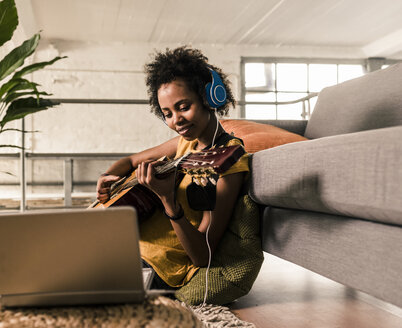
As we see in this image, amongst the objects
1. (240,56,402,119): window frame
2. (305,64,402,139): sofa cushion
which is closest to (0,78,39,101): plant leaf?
(305,64,402,139): sofa cushion

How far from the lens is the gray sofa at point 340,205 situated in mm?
729

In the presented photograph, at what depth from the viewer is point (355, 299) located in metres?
1.29

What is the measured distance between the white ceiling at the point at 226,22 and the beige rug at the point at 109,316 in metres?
4.26

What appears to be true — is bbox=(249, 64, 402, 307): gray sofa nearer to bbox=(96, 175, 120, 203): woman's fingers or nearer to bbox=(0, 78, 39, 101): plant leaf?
bbox=(96, 175, 120, 203): woman's fingers

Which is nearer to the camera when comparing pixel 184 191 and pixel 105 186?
pixel 184 191

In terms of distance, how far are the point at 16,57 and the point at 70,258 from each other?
0.96 m

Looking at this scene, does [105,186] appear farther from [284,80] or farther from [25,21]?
[284,80]

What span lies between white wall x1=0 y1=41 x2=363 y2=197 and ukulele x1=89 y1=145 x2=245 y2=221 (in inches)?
182

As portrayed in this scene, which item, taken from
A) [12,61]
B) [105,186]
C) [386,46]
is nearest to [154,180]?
[105,186]

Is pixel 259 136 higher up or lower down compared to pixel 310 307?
higher up

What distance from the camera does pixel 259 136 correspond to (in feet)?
5.27

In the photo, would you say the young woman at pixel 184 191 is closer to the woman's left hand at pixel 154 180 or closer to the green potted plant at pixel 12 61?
the woman's left hand at pixel 154 180

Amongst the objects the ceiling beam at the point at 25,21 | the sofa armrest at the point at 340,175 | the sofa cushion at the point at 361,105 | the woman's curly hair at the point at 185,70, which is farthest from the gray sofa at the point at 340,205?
the ceiling beam at the point at 25,21

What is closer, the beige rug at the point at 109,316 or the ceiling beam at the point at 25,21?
the beige rug at the point at 109,316
